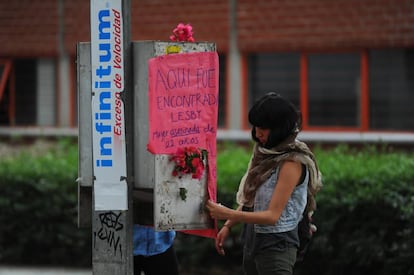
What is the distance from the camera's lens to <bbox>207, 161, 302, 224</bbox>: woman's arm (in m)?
4.72

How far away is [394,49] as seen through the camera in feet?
40.1

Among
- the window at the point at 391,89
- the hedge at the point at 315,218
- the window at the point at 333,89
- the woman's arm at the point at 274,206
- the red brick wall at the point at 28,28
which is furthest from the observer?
the red brick wall at the point at 28,28

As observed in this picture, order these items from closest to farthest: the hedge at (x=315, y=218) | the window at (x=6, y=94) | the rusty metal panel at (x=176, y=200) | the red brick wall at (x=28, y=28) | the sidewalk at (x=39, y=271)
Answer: the rusty metal panel at (x=176, y=200) → the hedge at (x=315, y=218) → the sidewalk at (x=39, y=271) → the red brick wall at (x=28, y=28) → the window at (x=6, y=94)

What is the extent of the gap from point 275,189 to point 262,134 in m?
0.31

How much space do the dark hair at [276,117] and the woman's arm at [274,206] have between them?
0.54ft

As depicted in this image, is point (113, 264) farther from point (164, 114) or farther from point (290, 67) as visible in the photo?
point (290, 67)

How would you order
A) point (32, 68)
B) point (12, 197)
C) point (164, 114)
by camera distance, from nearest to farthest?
A: 1. point (164, 114)
2. point (12, 197)
3. point (32, 68)

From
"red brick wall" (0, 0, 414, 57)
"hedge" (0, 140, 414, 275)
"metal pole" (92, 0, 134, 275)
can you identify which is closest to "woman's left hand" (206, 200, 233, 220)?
"metal pole" (92, 0, 134, 275)

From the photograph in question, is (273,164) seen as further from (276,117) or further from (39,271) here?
(39,271)

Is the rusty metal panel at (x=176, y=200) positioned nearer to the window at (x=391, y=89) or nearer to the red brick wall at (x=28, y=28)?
the window at (x=391, y=89)

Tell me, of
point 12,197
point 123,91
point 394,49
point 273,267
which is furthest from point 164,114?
point 394,49

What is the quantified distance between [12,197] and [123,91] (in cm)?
507

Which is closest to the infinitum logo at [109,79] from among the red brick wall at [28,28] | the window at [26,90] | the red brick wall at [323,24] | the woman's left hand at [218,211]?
the woman's left hand at [218,211]

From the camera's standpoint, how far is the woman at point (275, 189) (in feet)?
15.6
